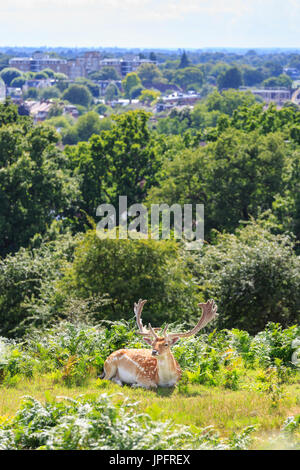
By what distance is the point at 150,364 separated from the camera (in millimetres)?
11625

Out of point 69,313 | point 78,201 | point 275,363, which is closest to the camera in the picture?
point 275,363

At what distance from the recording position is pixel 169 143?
5269 centimetres

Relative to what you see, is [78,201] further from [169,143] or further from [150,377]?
[150,377]

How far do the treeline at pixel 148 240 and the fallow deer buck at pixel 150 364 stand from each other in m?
6.08

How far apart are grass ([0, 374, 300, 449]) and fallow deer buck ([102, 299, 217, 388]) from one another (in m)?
0.20

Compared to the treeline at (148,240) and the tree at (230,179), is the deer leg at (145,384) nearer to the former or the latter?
the treeline at (148,240)

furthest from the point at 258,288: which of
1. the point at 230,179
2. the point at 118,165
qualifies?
the point at 118,165

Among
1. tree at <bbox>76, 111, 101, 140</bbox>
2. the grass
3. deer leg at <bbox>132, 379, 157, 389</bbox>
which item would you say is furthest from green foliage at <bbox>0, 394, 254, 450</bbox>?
tree at <bbox>76, 111, 101, 140</bbox>

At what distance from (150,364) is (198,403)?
5.45 ft

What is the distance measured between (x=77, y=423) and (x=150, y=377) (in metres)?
3.86

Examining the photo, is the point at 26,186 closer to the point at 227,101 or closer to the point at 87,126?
the point at 227,101

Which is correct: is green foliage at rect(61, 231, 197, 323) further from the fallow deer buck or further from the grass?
the fallow deer buck

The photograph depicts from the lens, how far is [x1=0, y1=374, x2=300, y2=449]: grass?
916 centimetres

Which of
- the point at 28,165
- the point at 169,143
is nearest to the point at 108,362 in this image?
the point at 28,165
